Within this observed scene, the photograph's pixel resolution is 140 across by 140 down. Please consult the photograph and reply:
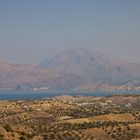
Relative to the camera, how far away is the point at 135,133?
5354 inches

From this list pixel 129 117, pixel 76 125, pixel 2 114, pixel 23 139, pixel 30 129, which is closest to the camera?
pixel 23 139

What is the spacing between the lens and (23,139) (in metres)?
66.2

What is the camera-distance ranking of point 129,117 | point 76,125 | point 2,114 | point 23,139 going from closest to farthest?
point 23,139 → point 76,125 → point 129,117 → point 2,114

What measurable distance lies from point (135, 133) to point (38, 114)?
59540 millimetres

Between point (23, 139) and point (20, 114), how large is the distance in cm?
11991

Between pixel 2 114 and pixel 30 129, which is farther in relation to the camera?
pixel 2 114

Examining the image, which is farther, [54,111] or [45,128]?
[54,111]

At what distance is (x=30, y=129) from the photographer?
463 feet

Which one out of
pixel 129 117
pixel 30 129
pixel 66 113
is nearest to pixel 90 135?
pixel 30 129

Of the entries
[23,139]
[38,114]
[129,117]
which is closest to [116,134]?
[129,117]

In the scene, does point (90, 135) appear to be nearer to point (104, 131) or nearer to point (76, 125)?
point (104, 131)

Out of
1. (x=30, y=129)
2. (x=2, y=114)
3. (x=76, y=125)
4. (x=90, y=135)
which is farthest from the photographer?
(x=2, y=114)

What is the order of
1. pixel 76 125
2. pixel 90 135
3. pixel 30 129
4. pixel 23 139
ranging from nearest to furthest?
pixel 23 139, pixel 90 135, pixel 30 129, pixel 76 125

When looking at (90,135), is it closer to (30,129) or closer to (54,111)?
(30,129)
